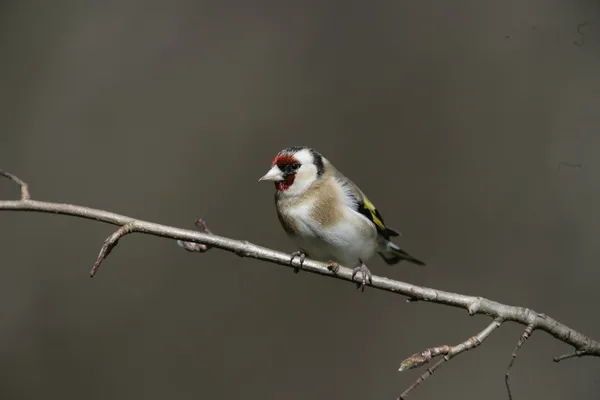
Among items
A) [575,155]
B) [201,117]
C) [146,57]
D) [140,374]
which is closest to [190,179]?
[201,117]

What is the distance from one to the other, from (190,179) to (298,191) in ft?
7.01

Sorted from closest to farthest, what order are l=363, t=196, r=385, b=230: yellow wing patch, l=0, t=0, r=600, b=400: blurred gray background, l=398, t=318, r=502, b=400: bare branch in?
l=398, t=318, r=502, b=400: bare branch → l=363, t=196, r=385, b=230: yellow wing patch → l=0, t=0, r=600, b=400: blurred gray background

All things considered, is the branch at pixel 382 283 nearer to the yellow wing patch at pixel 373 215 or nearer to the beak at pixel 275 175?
the beak at pixel 275 175

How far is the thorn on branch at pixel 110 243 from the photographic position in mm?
1590

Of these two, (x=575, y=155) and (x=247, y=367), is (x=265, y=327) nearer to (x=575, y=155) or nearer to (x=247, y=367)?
(x=247, y=367)

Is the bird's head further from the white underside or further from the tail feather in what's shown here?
the tail feather

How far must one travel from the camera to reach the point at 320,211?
2.54 metres

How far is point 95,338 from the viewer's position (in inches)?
168

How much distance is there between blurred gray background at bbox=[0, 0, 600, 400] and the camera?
3.94m

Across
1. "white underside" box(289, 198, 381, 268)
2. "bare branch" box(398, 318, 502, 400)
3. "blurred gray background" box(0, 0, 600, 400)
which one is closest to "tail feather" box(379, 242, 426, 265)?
"white underside" box(289, 198, 381, 268)

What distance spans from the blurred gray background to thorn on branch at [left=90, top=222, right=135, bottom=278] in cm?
246

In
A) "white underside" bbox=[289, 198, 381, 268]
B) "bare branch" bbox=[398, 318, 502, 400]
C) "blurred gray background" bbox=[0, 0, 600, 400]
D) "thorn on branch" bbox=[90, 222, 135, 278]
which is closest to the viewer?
"bare branch" bbox=[398, 318, 502, 400]

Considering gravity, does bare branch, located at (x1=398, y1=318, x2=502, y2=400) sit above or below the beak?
below

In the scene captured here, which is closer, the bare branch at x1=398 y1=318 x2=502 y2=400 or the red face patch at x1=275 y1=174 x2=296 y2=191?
the bare branch at x1=398 y1=318 x2=502 y2=400
